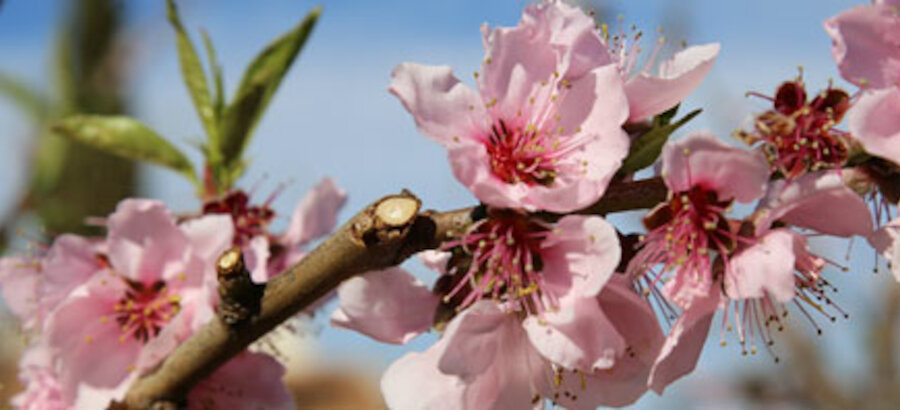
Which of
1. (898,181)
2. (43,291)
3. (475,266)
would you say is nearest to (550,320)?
(475,266)

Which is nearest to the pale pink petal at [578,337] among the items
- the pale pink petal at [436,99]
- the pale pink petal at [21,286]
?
the pale pink petal at [436,99]

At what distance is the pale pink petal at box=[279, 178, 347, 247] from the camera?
57.9 inches

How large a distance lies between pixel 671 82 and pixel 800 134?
14cm

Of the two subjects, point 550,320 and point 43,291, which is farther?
point 43,291

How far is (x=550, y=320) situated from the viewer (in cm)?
97

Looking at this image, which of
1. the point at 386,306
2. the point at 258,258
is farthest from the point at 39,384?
the point at 386,306

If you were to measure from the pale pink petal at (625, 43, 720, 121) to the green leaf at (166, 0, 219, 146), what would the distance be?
76 centimetres

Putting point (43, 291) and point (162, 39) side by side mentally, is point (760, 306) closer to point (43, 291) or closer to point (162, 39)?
point (43, 291)

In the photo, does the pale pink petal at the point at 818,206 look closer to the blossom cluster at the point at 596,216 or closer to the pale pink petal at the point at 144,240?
the blossom cluster at the point at 596,216

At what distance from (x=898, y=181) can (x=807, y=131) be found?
0.10 m

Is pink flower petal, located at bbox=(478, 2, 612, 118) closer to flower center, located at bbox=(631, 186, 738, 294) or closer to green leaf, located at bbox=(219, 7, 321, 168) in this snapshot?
flower center, located at bbox=(631, 186, 738, 294)

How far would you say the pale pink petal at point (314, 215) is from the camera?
1.47 meters

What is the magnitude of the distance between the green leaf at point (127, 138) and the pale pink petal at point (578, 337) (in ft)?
2.47

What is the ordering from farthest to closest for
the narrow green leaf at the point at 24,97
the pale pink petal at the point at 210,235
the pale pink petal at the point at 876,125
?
the narrow green leaf at the point at 24,97
the pale pink petal at the point at 210,235
the pale pink petal at the point at 876,125
